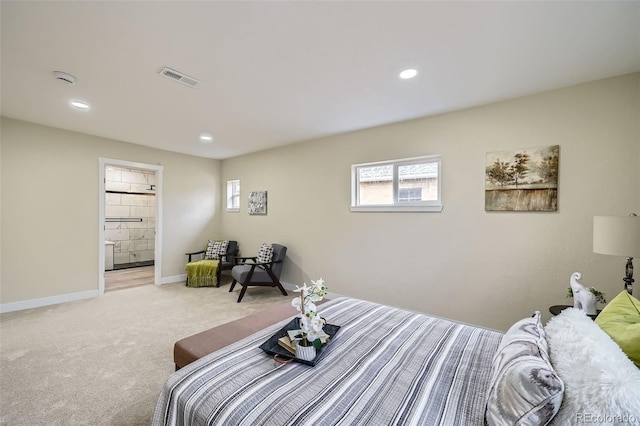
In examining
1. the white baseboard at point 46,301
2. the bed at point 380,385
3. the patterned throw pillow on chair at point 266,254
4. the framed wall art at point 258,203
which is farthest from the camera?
the framed wall art at point 258,203

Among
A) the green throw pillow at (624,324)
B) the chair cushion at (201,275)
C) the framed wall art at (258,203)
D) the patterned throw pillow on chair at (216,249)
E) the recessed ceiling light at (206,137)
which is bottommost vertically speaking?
the chair cushion at (201,275)

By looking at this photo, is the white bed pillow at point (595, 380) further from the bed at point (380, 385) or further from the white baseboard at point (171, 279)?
the white baseboard at point (171, 279)

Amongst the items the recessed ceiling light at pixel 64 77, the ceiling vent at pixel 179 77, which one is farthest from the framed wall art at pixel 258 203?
the recessed ceiling light at pixel 64 77

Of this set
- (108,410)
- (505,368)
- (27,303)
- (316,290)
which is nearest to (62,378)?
(108,410)

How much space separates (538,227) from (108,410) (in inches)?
155

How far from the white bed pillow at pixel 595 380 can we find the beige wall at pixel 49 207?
5.59 m

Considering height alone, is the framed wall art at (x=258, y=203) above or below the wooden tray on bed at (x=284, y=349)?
above

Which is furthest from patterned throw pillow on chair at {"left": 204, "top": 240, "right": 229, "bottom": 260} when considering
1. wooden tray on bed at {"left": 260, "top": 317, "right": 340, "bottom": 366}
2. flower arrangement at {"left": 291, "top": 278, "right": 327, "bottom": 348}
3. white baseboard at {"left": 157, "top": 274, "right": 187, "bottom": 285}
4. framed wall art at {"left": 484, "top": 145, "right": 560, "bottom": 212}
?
framed wall art at {"left": 484, "top": 145, "right": 560, "bottom": 212}

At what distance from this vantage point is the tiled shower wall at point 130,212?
664 cm

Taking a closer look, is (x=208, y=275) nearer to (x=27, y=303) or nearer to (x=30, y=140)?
(x=27, y=303)

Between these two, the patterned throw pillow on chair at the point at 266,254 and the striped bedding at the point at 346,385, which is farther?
the patterned throw pillow on chair at the point at 266,254

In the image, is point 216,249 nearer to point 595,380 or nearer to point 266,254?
point 266,254

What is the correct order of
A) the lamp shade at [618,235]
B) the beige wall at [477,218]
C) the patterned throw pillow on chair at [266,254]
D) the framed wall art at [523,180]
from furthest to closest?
the patterned throw pillow on chair at [266,254] → the framed wall art at [523,180] → the beige wall at [477,218] → the lamp shade at [618,235]

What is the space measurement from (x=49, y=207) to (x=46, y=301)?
137 centimetres
